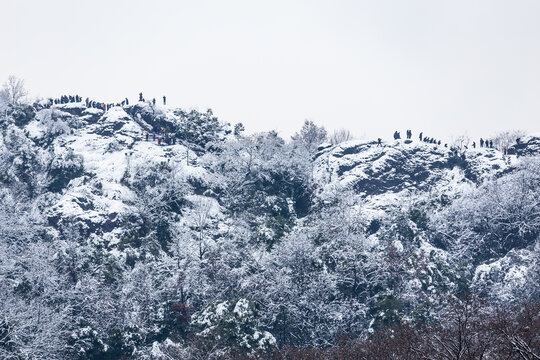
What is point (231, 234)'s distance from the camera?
64188mm

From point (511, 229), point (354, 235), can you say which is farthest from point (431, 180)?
point (354, 235)

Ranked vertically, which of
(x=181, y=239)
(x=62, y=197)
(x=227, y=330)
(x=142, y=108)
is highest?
(x=142, y=108)

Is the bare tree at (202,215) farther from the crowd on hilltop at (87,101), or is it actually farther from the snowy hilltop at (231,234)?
the crowd on hilltop at (87,101)

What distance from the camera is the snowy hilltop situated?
4866 centimetres

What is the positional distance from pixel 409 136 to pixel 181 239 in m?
39.0

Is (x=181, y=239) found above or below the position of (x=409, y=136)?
below

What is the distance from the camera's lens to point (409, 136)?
80.4 m

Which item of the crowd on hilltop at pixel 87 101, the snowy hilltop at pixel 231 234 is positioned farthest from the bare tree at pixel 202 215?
the crowd on hilltop at pixel 87 101

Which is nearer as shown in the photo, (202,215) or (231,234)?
(231,234)

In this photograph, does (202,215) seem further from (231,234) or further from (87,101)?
(87,101)

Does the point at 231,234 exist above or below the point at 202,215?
below

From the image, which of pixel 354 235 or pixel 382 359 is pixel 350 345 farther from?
pixel 354 235

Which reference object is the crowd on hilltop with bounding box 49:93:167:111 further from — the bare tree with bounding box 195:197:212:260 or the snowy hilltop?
the bare tree with bounding box 195:197:212:260

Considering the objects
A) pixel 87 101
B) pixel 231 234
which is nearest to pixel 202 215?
pixel 231 234
